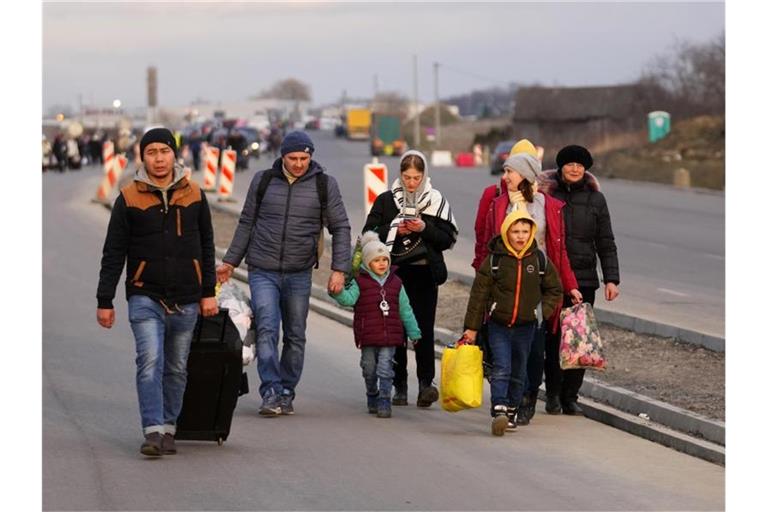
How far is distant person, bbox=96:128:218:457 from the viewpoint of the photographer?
33.2 ft

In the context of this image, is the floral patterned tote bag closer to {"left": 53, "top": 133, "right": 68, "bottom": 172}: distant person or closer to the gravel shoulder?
the gravel shoulder

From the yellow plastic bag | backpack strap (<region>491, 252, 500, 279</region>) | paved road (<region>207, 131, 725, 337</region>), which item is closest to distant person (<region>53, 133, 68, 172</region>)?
paved road (<region>207, 131, 725, 337</region>)

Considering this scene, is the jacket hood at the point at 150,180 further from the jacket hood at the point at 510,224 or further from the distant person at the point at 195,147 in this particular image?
the distant person at the point at 195,147

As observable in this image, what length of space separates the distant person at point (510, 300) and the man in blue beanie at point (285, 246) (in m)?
1.11

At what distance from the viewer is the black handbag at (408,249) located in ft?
41.0

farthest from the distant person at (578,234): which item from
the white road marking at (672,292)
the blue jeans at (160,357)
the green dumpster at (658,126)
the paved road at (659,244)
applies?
the green dumpster at (658,126)

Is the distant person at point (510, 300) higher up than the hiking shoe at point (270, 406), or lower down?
higher up

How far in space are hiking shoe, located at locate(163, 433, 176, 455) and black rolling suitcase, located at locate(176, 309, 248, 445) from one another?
36 cm

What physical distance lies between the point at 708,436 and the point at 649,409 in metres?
0.88

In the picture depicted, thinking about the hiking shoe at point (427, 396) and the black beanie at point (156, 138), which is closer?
the black beanie at point (156, 138)

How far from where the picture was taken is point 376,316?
12.1 m

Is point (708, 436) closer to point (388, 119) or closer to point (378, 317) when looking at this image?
point (378, 317)

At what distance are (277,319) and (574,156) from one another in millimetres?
2321
